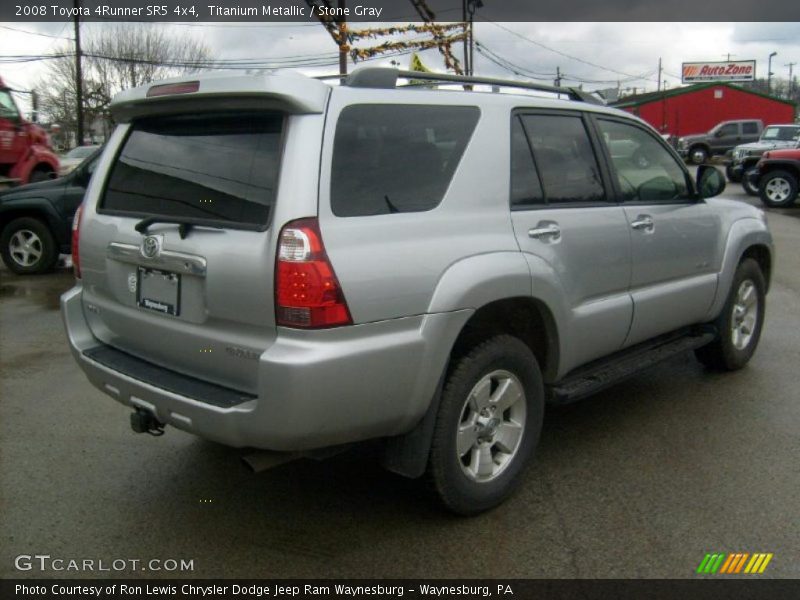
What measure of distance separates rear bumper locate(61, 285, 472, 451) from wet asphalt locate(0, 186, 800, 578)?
1.82 feet

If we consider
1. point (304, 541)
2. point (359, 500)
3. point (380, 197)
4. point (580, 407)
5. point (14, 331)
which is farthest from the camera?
point (14, 331)

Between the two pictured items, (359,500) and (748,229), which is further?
(748,229)

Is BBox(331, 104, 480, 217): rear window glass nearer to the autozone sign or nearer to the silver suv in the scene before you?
the silver suv

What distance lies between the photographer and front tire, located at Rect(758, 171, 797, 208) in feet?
57.1

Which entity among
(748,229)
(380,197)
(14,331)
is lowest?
(14,331)

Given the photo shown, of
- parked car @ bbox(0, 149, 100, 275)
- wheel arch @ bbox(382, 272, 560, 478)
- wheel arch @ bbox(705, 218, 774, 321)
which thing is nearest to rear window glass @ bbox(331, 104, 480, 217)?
wheel arch @ bbox(382, 272, 560, 478)

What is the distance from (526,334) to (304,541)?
4.64 ft

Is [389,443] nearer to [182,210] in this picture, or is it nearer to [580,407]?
[182,210]

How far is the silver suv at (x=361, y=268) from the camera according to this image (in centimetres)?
272

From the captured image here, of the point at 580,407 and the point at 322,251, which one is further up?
the point at 322,251

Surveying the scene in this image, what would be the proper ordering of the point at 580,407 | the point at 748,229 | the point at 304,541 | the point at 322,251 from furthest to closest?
the point at 748,229 → the point at 580,407 → the point at 304,541 → the point at 322,251

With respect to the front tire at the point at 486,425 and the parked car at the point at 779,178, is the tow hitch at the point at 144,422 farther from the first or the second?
the parked car at the point at 779,178

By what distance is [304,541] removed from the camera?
3.18 metres

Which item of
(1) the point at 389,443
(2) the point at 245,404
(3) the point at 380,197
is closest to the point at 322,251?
(3) the point at 380,197
